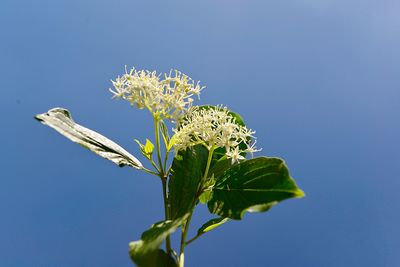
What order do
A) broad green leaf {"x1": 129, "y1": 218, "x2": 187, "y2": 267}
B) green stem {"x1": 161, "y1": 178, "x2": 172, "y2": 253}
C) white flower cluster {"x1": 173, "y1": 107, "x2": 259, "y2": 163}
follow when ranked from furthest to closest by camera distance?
white flower cluster {"x1": 173, "y1": 107, "x2": 259, "y2": 163}, green stem {"x1": 161, "y1": 178, "x2": 172, "y2": 253}, broad green leaf {"x1": 129, "y1": 218, "x2": 187, "y2": 267}

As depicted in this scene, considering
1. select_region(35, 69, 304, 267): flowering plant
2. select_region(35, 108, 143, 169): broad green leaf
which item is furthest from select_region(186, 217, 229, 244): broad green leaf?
select_region(35, 108, 143, 169): broad green leaf

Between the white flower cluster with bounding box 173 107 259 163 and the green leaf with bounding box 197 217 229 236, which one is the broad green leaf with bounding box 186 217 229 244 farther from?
the white flower cluster with bounding box 173 107 259 163

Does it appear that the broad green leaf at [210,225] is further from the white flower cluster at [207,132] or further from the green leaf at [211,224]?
the white flower cluster at [207,132]

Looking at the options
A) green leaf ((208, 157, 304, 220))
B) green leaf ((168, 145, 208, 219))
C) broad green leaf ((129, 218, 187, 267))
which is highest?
green leaf ((168, 145, 208, 219))

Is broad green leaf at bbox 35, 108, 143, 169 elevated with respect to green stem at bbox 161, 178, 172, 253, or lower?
elevated

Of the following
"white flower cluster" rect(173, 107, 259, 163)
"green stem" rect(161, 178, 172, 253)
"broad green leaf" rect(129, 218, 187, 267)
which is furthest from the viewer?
"white flower cluster" rect(173, 107, 259, 163)

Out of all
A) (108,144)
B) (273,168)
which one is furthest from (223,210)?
(108,144)

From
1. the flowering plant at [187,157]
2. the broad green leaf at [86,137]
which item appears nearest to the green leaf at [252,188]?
the flowering plant at [187,157]
